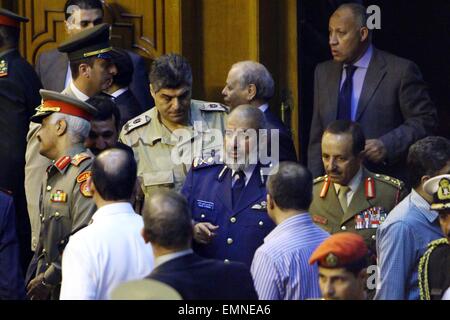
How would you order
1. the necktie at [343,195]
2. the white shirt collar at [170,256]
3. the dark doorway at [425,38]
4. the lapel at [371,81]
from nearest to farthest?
the white shirt collar at [170,256] < the necktie at [343,195] < the lapel at [371,81] < the dark doorway at [425,38]

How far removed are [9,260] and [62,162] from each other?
2.41 ft

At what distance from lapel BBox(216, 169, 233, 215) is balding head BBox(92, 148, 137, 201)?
1.19 meters

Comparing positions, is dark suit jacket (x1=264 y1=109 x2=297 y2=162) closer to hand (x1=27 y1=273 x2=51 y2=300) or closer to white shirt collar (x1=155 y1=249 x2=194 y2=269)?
hand (x1=27 y1=273 x2=51 y2=300)

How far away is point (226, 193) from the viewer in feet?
28.7

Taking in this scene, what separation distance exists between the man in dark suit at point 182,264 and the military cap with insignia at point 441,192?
4.19 feet

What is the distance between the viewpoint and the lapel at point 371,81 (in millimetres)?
9773

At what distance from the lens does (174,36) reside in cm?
1091

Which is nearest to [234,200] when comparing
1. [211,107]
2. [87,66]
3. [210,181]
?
[210,181]

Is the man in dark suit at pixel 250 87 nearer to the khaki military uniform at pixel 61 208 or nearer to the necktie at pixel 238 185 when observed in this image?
the necktie at pixel 238 185

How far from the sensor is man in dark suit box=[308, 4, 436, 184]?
9.62 m

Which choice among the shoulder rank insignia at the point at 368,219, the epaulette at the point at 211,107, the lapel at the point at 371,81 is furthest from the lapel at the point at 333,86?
the shoulder rank insignia at the point at 368,219

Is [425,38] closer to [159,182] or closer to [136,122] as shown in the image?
[136,122]

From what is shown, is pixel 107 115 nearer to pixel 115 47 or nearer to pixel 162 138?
pixel 162 138

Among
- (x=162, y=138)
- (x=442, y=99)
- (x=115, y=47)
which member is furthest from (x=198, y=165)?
(x=442, y=99)
